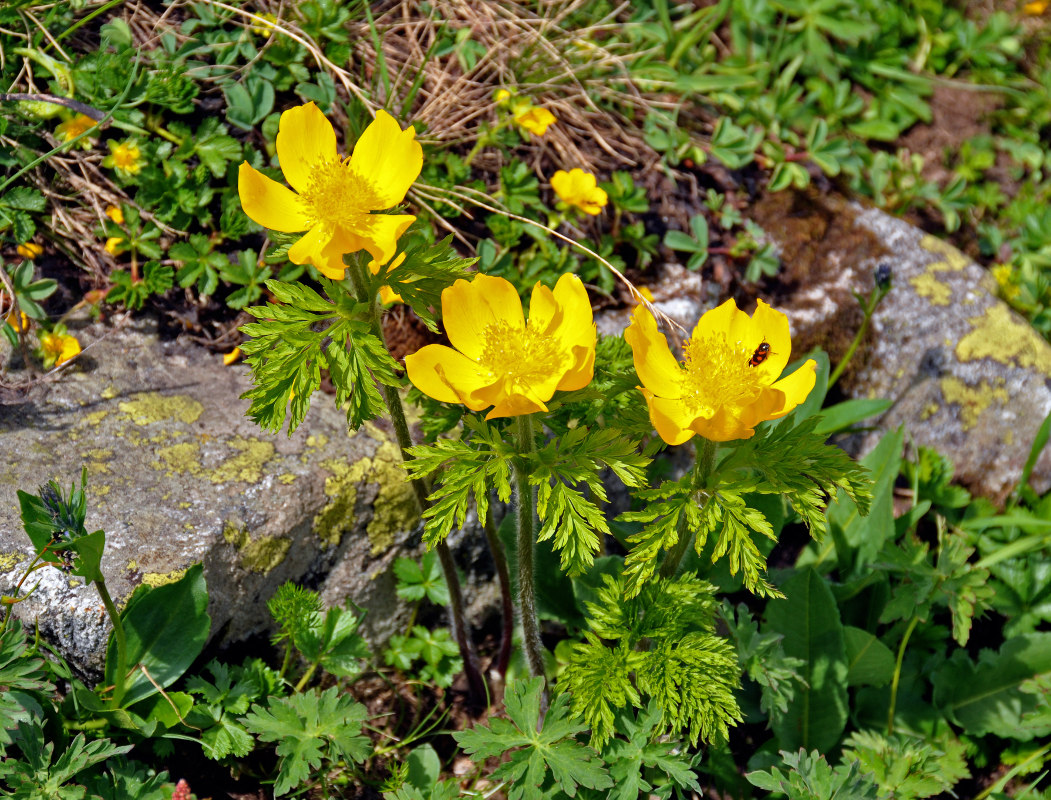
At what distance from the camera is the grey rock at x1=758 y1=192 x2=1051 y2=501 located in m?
3.84

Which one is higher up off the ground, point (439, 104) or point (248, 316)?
point (439, 104)

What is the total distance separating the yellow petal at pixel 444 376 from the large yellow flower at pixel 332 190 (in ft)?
0.80

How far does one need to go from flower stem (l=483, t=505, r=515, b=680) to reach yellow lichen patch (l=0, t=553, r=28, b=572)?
1.37 meters

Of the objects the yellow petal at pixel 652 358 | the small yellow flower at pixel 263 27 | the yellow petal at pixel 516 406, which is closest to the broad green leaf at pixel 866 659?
the yellow petal at pixel 652 358

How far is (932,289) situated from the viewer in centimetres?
410

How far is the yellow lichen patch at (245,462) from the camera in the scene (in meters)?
2.80

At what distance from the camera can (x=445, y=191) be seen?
3416 mm

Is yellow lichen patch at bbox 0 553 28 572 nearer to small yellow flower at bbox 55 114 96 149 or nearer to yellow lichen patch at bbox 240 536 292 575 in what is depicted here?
yellow lichen patch at bbox 240 536 292 575

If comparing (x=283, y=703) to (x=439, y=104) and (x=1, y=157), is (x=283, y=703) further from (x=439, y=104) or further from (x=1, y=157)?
(x=439, y=104)

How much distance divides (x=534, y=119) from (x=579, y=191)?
17.4 inches

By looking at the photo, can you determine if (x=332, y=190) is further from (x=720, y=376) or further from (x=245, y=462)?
(x=245, y=462)

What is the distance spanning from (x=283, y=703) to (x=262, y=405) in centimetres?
93

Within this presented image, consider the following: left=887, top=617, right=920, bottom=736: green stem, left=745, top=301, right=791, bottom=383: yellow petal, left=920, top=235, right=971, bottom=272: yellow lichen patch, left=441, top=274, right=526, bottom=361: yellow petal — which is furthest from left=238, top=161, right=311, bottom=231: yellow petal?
left=920, top=235, right=971, bottom=272: yellow lichen patch

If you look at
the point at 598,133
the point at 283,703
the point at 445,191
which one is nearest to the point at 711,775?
the point at 283,703
